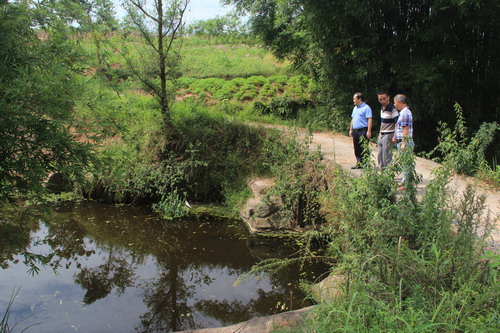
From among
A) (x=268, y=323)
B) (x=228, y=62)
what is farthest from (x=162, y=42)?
(x=228, y=62)

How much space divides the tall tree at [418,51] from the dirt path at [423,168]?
179 centimetres

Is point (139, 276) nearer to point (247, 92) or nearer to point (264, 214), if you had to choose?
point (264, 214)

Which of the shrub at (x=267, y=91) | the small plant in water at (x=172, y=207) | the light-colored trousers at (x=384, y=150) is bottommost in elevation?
the small plant in water at (x=172, y=207)

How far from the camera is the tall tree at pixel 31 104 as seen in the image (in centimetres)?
364

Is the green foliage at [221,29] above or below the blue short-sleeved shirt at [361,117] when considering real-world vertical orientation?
above

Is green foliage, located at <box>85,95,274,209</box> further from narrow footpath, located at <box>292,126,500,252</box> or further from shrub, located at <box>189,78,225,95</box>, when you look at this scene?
shrub, located at <box>189,78,225,95</box>

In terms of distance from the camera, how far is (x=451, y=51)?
10766mm

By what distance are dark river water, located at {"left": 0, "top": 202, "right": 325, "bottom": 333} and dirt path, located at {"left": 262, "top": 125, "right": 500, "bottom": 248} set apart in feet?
7.57

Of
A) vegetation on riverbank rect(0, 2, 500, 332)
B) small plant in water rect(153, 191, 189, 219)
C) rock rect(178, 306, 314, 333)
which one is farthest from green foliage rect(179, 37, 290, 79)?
rock rect(178, 306, 314, 333)

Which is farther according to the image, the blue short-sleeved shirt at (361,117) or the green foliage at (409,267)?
the blue short-sleeved shirt at (361,117)

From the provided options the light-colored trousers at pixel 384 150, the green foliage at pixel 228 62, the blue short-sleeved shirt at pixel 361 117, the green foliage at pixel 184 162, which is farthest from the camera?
the green foliage at pixel 228 62

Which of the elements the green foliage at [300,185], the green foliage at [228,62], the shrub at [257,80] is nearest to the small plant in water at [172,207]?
the green foliage at [300,185]

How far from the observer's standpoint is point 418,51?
11375 mm

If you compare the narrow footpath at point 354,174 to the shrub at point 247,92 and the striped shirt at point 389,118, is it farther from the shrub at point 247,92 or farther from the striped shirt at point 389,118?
the shrub at point 247,92
